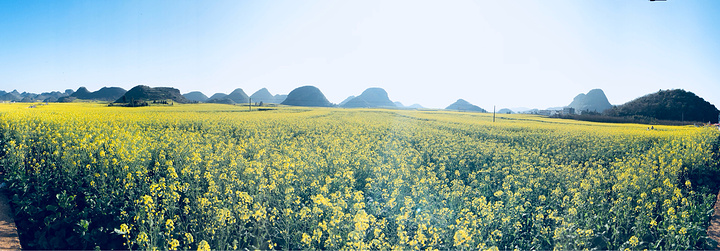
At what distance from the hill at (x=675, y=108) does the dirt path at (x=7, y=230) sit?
354ft

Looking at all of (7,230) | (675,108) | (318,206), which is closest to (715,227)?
(318,206)

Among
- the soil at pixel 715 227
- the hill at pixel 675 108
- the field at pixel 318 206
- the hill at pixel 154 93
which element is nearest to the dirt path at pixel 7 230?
the field at pixel 318 206

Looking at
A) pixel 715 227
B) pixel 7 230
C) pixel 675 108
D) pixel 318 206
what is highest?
pixel 675 108

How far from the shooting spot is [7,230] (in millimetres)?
5957

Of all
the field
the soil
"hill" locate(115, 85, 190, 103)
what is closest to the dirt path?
the field

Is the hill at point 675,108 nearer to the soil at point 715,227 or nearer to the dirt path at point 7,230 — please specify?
the soil at point 715,227

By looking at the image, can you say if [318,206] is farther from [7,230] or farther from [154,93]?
[154,93]

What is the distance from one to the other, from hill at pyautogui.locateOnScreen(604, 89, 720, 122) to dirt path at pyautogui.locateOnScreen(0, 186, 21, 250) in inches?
4251

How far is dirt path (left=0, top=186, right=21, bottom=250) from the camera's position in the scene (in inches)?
218

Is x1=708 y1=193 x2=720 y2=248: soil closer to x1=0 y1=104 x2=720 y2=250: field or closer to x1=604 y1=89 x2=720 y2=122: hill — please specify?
x1=0 y1=104 x2=720 y2=250: field

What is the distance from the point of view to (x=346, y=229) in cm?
503

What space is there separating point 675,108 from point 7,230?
391 ft

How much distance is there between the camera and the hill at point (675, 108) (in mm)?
79438

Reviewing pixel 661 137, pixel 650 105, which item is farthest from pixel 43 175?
pixel 650 105
